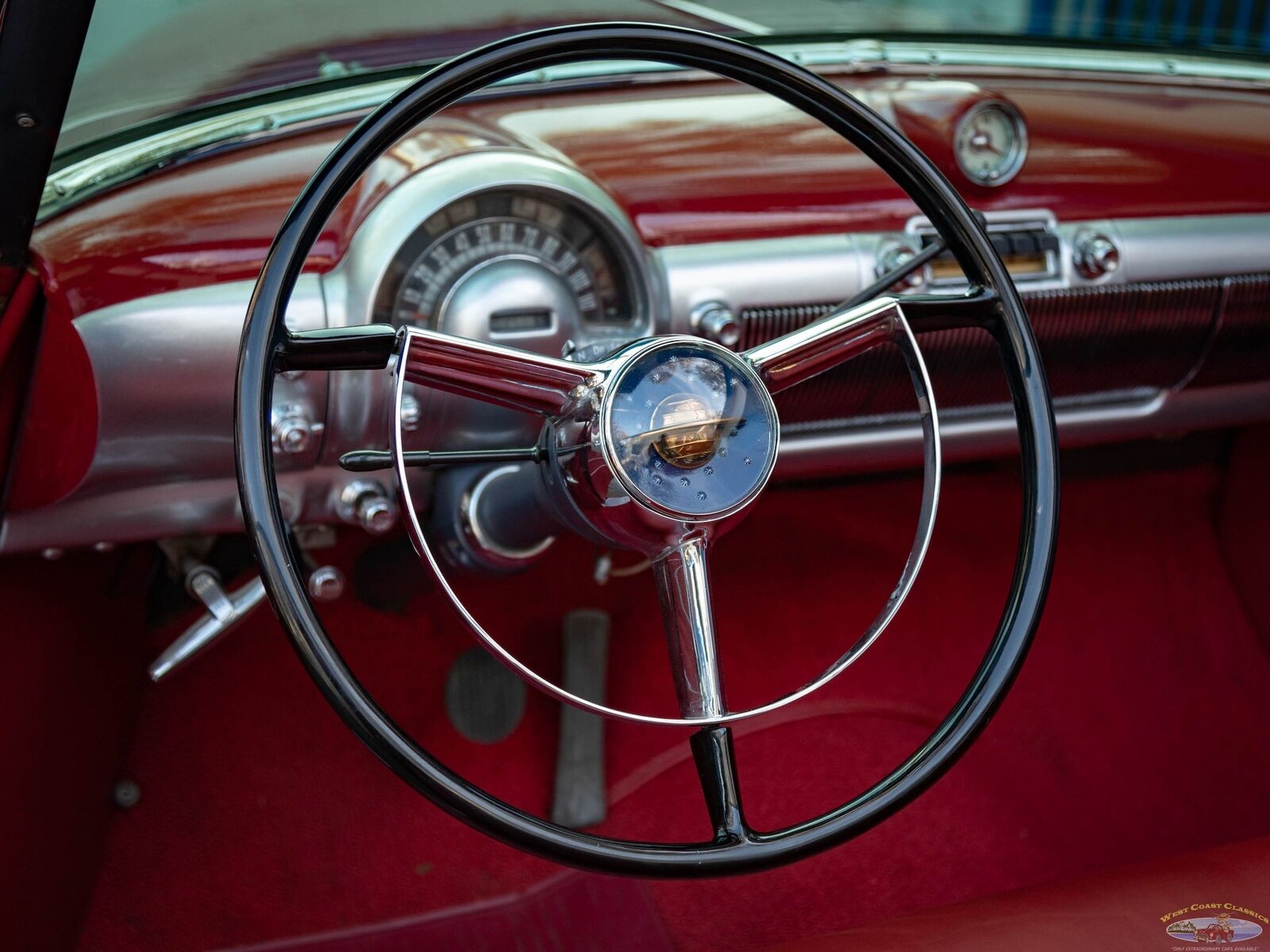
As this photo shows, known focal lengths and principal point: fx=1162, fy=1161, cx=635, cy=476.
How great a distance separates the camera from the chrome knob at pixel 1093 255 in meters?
1.41

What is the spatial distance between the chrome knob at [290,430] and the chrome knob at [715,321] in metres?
0.42

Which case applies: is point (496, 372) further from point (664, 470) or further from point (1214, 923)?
point (1214, 923)

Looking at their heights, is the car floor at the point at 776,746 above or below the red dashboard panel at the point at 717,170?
below

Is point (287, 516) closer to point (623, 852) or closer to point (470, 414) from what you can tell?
point (470, 414)

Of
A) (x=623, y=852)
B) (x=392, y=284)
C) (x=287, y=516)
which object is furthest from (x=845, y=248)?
(x=623, y=852)

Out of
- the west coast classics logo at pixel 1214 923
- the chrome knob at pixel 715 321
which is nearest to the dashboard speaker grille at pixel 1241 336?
the chrome knob at pixel 715 321

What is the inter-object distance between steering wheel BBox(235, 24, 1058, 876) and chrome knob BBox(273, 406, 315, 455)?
1.16ft

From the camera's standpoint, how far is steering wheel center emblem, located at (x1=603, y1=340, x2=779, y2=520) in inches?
30.4

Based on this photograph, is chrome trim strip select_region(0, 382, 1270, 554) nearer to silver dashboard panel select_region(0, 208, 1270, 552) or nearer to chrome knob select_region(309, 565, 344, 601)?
silver dashboard panel select_region(0, 208, 1270, 552)

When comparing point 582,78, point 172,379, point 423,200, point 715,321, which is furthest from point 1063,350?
point 172,379

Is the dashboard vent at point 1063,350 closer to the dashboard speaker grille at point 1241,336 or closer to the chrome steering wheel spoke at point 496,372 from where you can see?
the dashboard speaker grille at point 1241,336

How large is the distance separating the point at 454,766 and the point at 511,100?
36.1 inches

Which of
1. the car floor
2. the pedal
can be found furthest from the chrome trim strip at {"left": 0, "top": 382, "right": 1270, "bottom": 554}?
the pedal

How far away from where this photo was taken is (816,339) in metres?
0.87
